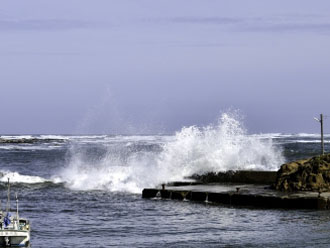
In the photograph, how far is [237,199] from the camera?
27016 mm

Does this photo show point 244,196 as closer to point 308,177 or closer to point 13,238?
point 308,177

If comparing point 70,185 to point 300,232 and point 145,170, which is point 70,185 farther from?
point 300,232

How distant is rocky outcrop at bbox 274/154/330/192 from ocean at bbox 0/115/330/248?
2838 mm

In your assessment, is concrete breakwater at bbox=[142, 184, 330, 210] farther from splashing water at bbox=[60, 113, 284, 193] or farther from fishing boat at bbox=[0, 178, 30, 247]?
fishing boat at bbox=[0, 178, 30, 247]

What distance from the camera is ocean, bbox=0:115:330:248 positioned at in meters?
20.1

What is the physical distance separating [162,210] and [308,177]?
17.6 feet

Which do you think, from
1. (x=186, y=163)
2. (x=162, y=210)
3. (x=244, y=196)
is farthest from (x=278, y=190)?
(x=186, y=163)

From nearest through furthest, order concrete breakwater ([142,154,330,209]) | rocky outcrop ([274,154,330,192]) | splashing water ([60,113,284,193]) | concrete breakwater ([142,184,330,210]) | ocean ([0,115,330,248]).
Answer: ocean ([0,115,330,248]) < concrete breakwater ([142,184,330,210]) < concrete breakwater ([142,154,330,209]) < rocky outcrop ([274,154,330,192]) < splashing water ([60,113,284,193])

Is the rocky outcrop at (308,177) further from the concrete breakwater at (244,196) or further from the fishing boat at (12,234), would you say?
the fishing boat at (12,234)

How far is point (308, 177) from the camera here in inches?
1091

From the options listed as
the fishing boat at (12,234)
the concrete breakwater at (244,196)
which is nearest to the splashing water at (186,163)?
the concrete breakwater at (244,196)

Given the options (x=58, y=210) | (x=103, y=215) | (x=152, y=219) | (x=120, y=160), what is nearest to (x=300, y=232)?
(x=152, y=219)

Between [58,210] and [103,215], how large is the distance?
7.25 ft

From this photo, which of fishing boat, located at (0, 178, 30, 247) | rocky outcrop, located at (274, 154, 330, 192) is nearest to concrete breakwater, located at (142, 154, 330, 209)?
rocky outcrop, located at (274, 154, 330, 192)
